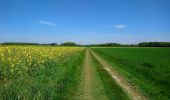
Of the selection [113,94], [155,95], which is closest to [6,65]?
[113,94]

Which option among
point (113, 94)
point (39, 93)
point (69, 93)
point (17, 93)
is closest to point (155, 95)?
point (113, 94)

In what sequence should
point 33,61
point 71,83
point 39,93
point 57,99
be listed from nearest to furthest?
point 39,93
point 57,99
point 71,83
point 33,61

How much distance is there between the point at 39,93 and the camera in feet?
28.1

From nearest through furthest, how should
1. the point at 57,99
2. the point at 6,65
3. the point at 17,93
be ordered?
1. the point at 17,93
2. the point at 57,99
3. the point at 6,65

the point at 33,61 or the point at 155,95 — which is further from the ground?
the point at 33,61

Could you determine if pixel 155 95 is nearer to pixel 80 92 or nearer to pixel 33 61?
pixel 80 92

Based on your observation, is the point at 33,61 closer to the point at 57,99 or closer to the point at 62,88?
the point at 62,88

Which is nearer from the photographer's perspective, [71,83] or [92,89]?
[92,89]

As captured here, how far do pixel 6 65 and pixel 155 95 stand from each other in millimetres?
7076

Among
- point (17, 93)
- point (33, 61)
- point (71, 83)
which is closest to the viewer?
point (17, 93)

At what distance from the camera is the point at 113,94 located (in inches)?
427

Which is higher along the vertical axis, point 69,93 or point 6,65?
point 6,65

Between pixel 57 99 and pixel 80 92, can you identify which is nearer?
pixel 57 99

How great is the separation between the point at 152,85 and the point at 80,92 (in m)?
4.52
